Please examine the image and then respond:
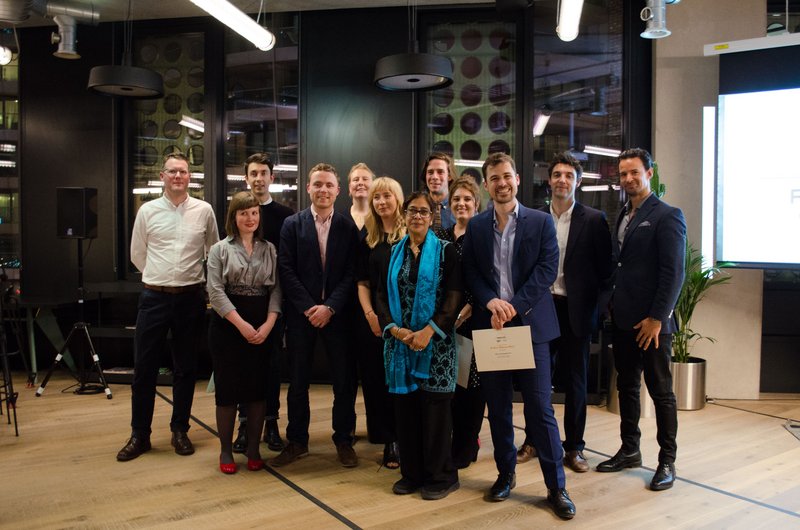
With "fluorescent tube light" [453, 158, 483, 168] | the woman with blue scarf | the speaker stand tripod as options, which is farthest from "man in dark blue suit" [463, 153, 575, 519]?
the speaker stand tripod

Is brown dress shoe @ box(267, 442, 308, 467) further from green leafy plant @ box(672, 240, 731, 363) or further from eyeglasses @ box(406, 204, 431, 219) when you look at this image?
green leafy plant @ box(672, 240, 731, 363)

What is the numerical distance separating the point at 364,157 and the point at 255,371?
9.41 ft

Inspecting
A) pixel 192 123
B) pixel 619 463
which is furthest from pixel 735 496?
pixel 192 123

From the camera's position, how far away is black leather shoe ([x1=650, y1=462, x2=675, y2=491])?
10.4ft

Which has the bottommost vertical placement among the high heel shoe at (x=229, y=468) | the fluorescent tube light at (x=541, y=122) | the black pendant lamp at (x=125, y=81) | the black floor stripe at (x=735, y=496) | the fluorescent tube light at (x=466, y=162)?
the black floor stripe at (x=735, y=496)

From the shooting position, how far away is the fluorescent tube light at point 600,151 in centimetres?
561

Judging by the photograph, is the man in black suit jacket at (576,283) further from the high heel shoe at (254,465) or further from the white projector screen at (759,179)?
the white projector screen at (759,179)

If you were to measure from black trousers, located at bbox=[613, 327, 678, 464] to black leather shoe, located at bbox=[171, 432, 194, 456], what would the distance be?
8.10 feet

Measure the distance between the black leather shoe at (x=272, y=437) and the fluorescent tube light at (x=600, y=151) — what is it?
3.62 metres

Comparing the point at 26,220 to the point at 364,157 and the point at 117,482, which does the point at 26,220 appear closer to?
the point at 364,157

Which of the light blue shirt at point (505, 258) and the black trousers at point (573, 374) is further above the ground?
the light blue shirt at point (505, 258)

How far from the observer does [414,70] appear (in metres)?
4.40

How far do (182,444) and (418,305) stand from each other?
1.78 metres

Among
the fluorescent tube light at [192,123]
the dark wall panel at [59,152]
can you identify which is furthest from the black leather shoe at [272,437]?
the fluorescent tube light at [192,123]
